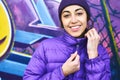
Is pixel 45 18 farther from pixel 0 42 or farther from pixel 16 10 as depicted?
pixel 0 42

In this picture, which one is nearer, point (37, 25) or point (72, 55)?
point (72, 55)

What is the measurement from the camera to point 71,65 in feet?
6.38

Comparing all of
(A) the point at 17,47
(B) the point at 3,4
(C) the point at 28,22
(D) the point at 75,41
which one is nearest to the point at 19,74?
(A) the point at 17,47

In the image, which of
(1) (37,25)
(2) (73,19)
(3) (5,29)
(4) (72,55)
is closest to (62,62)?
(4) (72,55)

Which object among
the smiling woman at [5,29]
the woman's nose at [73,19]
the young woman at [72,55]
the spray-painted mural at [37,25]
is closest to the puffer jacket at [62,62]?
the young woman at [72,55]

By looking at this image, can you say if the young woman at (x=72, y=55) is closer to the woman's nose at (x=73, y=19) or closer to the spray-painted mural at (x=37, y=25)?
the woman's nose at (x=73, y=19)

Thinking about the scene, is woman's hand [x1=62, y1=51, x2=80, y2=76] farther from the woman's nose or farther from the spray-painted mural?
the spray-painted mural

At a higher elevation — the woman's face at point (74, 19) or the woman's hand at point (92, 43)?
the woman's face at point (74, 19)

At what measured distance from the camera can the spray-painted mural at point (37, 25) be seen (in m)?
2.77

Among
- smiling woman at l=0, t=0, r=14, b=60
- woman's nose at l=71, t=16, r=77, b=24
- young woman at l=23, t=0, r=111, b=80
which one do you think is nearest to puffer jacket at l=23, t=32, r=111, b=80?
young woman at l=23, t=0, r=111, b=80

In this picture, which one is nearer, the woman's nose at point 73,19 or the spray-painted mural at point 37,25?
the woman's nose at point 73,19

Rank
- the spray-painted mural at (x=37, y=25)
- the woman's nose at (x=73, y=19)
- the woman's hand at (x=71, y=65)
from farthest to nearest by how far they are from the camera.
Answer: the spray-painted mural at (x=37, y=25) < the woman's nose at (x=73, y=19) < the woman's hand at (x=71, y=65)

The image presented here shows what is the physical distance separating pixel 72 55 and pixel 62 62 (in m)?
0.16

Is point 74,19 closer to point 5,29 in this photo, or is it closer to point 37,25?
point 37,25
